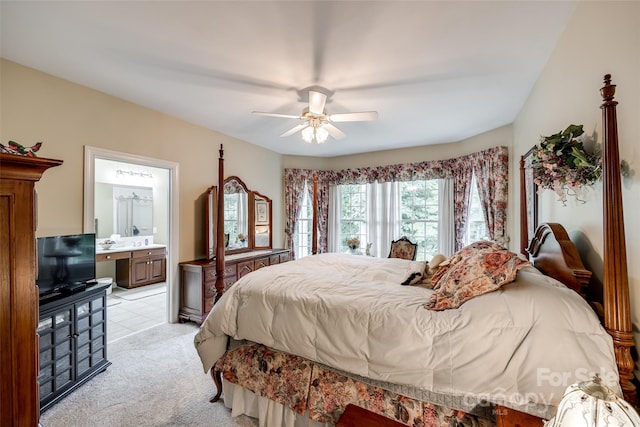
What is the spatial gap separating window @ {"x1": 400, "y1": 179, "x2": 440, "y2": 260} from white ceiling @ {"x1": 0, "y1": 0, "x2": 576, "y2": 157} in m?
1.83

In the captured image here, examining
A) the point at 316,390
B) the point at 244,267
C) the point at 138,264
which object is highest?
the point at 244,267

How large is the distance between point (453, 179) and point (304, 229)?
3.06m

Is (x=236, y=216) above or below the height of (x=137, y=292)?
above

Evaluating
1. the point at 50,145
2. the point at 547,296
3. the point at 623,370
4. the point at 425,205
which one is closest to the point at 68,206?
the point at 50,145

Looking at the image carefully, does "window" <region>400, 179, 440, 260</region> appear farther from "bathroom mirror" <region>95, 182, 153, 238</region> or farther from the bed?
"bathroom mirror" <region>95, 182, 153, 238</region>

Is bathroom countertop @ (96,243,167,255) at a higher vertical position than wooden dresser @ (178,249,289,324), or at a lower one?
higher

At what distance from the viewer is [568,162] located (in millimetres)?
1545

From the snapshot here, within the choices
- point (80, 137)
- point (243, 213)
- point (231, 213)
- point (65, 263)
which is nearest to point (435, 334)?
point (65, 263)

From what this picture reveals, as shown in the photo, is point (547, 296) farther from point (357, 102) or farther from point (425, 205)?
point (425, 205)

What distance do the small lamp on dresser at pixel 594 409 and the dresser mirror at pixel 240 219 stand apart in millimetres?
3955

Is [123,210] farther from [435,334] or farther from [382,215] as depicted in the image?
[435,334]

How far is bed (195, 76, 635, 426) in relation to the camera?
112 centimetres

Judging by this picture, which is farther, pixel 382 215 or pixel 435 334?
pixel 382 215

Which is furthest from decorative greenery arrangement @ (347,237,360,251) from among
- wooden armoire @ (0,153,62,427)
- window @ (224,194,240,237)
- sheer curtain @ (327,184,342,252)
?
wooden armoire @ (0,153,62,427)
